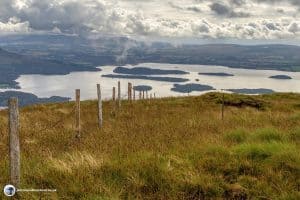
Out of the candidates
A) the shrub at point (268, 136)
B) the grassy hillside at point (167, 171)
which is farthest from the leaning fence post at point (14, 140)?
the shrub at point (268, 136)

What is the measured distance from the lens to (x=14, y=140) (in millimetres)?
7285

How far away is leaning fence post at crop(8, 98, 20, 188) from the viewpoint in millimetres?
7148

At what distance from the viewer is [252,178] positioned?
8000mm

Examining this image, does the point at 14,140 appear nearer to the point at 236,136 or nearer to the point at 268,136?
the point at 236,136

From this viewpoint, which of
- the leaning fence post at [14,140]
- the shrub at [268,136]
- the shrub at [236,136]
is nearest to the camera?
the leaning fence post at [14,140]

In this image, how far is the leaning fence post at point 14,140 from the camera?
7.15 m

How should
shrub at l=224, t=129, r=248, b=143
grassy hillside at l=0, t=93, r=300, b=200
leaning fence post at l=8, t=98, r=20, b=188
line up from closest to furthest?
1. leaning fence post at l=8, t=98, r=20, b=188
2. grassy hillside at l=0, t=93, r=300, b=200
3. shrub at l=224, t=129, r=248, b=143

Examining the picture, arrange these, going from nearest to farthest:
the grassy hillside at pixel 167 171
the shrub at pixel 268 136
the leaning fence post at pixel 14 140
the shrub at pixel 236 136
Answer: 1. the leaning fence post at pixel 14 140
2. the grassy hillside at pixel 167 171
3. the shrub at pixel 268 136
4. the shrub at pixel 236 136

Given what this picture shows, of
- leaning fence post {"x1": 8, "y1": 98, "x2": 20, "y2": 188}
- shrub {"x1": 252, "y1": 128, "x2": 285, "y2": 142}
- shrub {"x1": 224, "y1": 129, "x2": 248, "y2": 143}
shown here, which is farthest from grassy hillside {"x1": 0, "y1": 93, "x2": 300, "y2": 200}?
shrub {"x1": 224, "y1": 129, "x2": 248, "y2": 143}

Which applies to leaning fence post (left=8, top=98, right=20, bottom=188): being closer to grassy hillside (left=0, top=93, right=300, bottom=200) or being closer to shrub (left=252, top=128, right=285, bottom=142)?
grassy hillside (left=0, top=93, right=300, bottom=200)

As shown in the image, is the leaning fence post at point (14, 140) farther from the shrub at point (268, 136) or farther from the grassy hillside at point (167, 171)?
the shrub at point (268, 136)

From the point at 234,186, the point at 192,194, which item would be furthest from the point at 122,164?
the point at 234,186

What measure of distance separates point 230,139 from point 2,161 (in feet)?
20.5

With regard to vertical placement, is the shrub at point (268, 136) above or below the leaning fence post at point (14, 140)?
below
